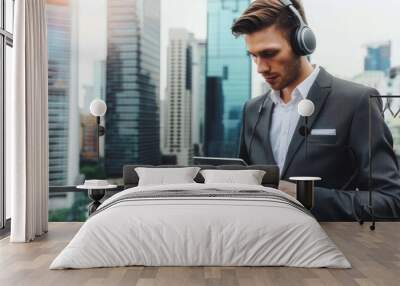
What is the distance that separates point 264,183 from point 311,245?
7.61 feet

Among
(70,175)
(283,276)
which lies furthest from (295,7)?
(283,276)

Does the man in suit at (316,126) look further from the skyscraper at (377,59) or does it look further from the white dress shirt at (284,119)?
the skyscraper at (377,59)

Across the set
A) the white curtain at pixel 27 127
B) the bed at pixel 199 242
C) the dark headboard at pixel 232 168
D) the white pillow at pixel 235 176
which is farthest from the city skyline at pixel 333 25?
the bed at pixel 199 242

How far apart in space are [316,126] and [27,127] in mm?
3268

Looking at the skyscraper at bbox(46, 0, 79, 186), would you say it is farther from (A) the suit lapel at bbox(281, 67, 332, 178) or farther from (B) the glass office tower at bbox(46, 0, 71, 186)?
(A) the suit lapel at bbox(281, 67, 332, 178)

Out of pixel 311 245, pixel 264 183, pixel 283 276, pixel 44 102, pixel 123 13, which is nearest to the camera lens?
pixel 283 276

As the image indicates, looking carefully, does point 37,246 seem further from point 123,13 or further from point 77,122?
point 123,13

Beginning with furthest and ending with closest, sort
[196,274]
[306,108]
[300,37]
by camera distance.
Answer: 1. [300,37]
2. [306,108]
3. [196,274]

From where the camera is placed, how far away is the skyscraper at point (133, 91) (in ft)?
22.3

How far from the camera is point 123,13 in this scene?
6828mm

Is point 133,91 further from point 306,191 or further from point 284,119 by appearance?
point 306,191

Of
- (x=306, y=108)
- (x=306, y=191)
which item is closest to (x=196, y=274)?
(x=306, y=191)

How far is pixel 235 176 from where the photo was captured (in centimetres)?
605

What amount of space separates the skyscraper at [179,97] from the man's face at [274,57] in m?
0.78
